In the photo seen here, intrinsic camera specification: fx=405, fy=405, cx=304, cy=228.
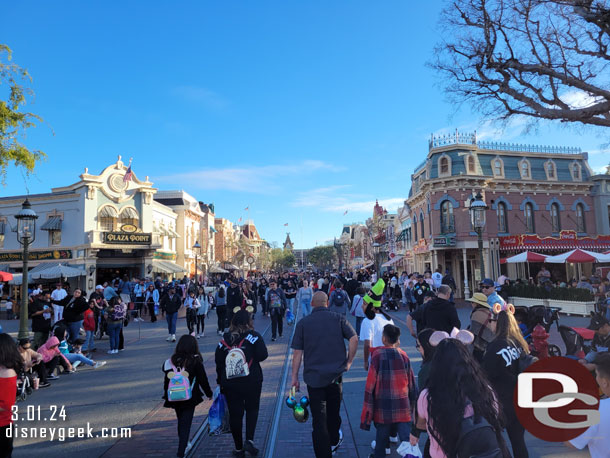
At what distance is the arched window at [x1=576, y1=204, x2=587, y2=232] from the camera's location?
3120 cm

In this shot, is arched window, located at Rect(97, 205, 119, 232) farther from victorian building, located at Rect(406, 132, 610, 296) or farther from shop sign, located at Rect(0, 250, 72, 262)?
victorian building, located at Rect(406, 132, 610, 296)

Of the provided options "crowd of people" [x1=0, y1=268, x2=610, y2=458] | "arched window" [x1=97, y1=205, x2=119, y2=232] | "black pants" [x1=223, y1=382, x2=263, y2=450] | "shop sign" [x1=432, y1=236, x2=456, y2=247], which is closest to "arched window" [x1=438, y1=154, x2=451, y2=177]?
"shop sign" [x1=432, y1=236, x2=456, y2=247]

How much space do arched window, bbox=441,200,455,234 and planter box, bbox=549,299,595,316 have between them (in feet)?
38.8

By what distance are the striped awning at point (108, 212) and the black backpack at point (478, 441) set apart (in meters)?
34.0

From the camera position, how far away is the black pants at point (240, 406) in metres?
4.66

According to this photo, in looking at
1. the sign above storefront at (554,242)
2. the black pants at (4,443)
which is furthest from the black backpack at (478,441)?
the sign above storefront at (554,242)

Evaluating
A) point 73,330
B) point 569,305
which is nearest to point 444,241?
point 569,305

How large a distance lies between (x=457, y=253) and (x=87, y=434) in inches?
1106

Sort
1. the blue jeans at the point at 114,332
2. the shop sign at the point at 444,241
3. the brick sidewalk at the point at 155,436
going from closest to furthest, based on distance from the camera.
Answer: the brick sidewalk at the point at 155,436, the blue jeans at the point at 114,332, the shop sign at the point at 444,241

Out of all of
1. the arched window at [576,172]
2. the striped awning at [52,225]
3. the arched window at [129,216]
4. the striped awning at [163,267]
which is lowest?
the striped awning at [163,267]

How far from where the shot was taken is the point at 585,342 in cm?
754

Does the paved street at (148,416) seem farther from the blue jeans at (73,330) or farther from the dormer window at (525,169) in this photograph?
the dormer window at (525,169)

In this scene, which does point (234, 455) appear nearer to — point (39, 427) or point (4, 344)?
point (4, 344)

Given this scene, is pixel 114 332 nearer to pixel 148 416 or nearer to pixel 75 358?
pixel 75 358
